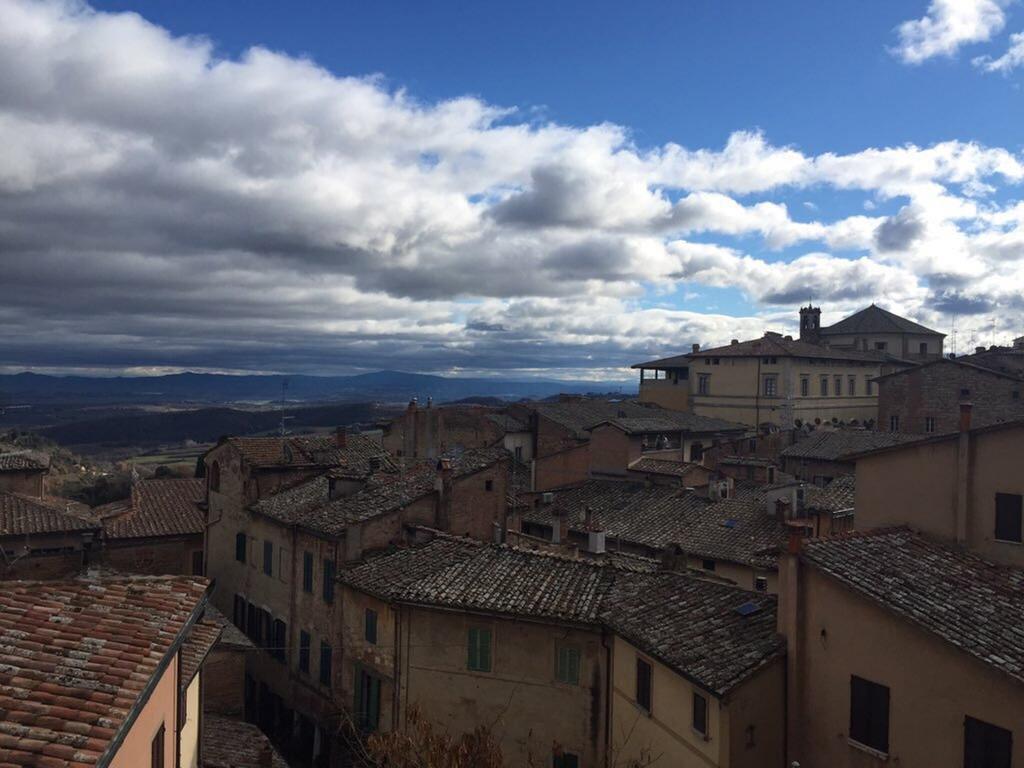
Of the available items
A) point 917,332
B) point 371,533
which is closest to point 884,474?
point 371,533

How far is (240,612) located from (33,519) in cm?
958

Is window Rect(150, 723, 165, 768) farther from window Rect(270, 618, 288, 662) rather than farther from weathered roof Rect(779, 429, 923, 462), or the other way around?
weathered roof Rect(779, 429, 923, 462)

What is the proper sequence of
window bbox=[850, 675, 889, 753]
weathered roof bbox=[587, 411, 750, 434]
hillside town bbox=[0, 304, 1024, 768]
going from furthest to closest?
weathered roof bbox=[587, 411, 750, 434] → window bbox=[850, 675, 889, 753] → hillside town bbox=[0, 304, 1024, 768]

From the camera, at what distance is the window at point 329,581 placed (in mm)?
24350

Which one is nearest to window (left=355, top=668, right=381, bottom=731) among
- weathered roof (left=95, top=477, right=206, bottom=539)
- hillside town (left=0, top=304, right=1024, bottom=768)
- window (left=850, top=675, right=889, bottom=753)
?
hillside town (left=0, top=304, right=1024, bottom=768)

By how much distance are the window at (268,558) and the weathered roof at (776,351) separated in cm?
4628

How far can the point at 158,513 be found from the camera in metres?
39.2

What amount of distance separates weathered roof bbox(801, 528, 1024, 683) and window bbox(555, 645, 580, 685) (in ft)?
20.5

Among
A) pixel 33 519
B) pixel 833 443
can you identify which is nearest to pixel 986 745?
pixel 33 519

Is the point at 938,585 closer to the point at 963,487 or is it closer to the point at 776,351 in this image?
the point at 963,487

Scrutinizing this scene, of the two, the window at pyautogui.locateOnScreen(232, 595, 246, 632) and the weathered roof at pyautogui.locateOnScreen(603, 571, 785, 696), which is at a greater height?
the weathered roof at pyautogui.locateOnScreen(603, 571, 785, 696)

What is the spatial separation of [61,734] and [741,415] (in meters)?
62.5

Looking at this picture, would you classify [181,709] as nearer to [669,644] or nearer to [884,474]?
[669,644]

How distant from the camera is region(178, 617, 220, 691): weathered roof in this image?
13.2m
